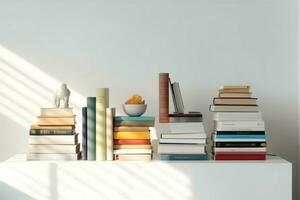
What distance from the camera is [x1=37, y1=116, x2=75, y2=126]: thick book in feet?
8.82

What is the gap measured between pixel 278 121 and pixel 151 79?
801 mm

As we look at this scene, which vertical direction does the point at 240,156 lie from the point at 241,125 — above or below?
below

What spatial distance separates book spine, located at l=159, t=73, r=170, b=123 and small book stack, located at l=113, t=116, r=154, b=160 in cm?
10

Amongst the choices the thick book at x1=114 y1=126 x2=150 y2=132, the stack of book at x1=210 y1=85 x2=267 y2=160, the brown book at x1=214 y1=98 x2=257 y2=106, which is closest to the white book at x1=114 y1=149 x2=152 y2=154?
the thick book at x1=114 y1=126 x2=150 y2=132

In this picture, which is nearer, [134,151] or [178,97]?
[134,151]

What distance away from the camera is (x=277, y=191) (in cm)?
259

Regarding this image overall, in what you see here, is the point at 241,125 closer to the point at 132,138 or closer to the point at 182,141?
the point at 182,141

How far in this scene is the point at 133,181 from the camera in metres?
2.60

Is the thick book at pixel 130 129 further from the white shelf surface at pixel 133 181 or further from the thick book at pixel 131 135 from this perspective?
the white shelf surface at pixel 133 181

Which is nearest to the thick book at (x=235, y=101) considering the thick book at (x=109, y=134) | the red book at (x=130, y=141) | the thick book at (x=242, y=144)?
the thick book at (x=242, y=144)

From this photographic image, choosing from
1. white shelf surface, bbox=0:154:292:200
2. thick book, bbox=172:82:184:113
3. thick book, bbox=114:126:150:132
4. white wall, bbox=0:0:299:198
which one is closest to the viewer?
white shelf surface, bbox=0:154:292:200

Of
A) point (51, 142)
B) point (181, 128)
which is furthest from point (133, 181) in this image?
point (51, 142)

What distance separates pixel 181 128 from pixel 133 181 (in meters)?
0.37

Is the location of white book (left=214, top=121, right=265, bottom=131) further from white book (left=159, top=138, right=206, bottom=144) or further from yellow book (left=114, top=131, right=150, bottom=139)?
yellow book (left=114, top=131, right=150, bottom=139)
